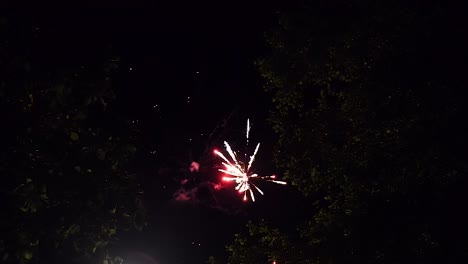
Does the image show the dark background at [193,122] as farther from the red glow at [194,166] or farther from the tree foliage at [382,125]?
the tree foliage at [382,125]

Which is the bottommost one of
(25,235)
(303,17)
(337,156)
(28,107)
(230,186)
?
(25,235)

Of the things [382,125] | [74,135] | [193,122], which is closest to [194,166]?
[193,122]

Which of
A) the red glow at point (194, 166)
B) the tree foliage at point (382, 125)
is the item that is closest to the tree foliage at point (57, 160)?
the tree foliage at point (382, 125)

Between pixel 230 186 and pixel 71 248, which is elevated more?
pixel 230 186

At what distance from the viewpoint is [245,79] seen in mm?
18609

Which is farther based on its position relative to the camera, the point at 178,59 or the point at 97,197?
the point at 178,59

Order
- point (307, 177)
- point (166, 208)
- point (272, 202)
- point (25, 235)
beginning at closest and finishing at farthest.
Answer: point (25, 235), point (307, 177), point (272, 202), point (166, 208)

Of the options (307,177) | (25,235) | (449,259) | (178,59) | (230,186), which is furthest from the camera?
(230,186)

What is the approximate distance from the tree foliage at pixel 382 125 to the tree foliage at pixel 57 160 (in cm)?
326

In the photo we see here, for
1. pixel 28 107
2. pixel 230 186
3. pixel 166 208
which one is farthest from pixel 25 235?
pixel 230 186

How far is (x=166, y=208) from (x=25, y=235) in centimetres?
1649

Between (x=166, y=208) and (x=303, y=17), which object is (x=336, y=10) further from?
(x=166, y=208)

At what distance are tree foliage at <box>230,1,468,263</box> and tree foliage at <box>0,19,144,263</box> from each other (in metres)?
3.26

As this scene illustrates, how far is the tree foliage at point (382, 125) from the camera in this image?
267 inches
